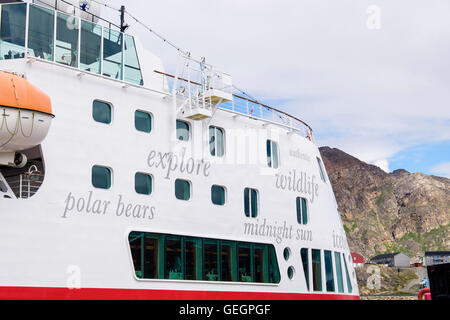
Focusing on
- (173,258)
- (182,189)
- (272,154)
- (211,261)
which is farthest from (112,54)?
(211,261)

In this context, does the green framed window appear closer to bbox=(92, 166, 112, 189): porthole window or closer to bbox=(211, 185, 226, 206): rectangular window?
bbox=(92, 166, 112, 189): porthole window

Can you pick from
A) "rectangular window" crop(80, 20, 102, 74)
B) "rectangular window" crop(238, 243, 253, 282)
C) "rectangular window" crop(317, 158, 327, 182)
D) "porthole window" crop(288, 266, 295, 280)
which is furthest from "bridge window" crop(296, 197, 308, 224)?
"rectangular window" crop(80, 20, 102, 74)

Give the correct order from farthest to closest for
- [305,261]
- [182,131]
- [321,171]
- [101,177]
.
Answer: [321,171], [305,261], [182,131], [101,177]

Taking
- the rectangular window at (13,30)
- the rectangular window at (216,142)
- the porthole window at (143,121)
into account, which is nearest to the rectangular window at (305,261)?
the rectangular window at (216,142)

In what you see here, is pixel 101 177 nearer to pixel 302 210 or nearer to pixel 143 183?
pixel 143 183

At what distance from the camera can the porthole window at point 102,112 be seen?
1519 centimetres

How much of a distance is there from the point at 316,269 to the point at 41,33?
11699 millimetres

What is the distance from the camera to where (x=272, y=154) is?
65.0 ft

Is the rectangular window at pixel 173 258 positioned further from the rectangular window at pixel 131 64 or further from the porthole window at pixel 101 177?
the rectangular window at pixel 131 64

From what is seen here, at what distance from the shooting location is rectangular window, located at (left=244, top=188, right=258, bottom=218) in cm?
1831

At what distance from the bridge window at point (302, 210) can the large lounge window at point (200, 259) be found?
2.06 meters

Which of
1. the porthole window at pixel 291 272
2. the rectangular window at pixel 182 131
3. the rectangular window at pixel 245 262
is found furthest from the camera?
the porthole window at pixel 291 272
